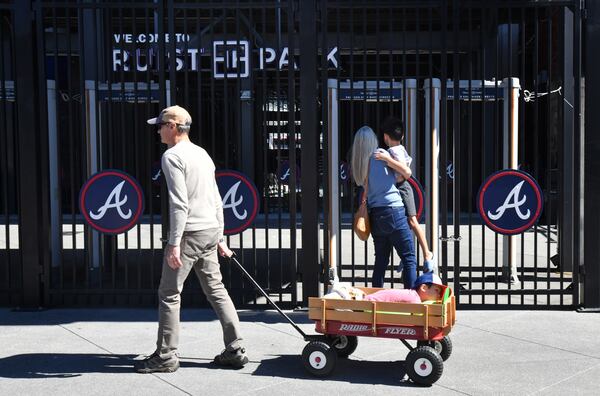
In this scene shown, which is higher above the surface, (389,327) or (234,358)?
(389,327)

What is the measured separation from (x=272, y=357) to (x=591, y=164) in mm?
3620

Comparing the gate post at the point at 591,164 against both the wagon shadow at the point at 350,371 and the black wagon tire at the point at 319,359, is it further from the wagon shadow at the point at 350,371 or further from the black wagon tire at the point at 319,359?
the black wagon tire at the point at 319,359

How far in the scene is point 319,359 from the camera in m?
5.02

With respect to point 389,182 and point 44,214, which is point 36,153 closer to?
point 44,214

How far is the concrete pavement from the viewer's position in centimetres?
482

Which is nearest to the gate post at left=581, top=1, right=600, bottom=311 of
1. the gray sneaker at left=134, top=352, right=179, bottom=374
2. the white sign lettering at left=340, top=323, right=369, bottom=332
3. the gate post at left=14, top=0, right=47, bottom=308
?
the white sign lettering at left=340, top=323, right=369, bottom=332

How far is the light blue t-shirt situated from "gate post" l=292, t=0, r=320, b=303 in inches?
43.2

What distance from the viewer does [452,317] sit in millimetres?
5023

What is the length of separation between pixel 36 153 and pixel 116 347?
7.62 feet

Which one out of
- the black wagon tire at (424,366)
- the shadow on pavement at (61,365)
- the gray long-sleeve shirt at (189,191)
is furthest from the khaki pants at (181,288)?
the black wagon tire at (424,366)

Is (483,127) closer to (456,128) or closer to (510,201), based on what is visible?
(456,128)

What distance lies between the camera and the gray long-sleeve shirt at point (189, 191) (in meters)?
4.96

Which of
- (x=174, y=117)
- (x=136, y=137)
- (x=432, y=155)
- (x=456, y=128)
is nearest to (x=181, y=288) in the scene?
(x=174, y=117)

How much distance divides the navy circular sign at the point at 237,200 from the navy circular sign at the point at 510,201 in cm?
219
